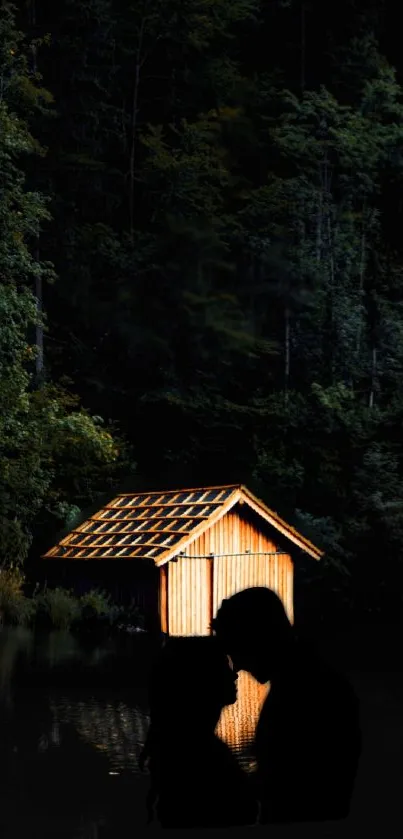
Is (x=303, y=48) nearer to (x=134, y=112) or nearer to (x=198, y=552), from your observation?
(x=134, y=112)

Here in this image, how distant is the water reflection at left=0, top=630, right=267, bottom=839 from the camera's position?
12328mm

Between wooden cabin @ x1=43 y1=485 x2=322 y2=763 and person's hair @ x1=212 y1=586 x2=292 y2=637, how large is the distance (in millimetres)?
31694

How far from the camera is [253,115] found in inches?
2704

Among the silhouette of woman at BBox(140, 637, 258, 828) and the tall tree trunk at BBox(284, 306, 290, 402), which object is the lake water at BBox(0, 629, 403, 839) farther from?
the tall tree trunk at BBox(284, 306, 290, 402)

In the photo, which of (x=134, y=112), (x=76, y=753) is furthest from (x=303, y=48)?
(x=76, y=753)

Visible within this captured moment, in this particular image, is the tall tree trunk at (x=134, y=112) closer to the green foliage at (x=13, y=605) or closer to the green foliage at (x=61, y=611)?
the green foliage at (x=13, y=605)

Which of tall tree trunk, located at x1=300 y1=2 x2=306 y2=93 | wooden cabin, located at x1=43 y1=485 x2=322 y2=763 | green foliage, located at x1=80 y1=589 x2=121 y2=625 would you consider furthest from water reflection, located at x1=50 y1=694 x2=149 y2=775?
tall tree trunk, located at x1=300 y1=2 x2=306 y2=93

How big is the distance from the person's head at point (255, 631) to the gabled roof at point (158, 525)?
104 ft

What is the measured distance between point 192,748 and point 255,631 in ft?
1.21

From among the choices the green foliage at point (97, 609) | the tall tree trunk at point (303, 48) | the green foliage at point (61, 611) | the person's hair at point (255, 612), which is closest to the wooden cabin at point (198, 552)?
the green foliage at point (97, 609)

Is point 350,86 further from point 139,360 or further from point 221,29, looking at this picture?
point 139,360

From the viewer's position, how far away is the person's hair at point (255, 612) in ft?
11.6

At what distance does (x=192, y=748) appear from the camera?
3.62 meters

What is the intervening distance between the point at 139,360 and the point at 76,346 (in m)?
2.97
